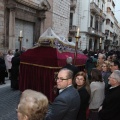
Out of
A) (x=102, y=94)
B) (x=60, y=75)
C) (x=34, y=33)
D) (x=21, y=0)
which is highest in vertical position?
(x=21, y=0)

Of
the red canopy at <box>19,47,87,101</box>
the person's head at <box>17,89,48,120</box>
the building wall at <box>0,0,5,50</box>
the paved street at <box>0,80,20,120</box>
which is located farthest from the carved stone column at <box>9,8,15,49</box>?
the person's head at <box>17,89,48,120</box>

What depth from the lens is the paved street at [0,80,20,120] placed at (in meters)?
6.12

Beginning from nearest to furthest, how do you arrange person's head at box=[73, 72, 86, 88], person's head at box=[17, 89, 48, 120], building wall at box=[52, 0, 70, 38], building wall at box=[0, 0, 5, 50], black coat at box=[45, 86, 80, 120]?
1. person's head at box=[17, 89, 48, 120]
2. black coat at box=[45, 86, 80, 120]
3. person's head at box=[73, 72, 86, 88]
4. building wall at box=[0, 0, 5, 50]
5. building wall at box=[52, 0, 70, 38]

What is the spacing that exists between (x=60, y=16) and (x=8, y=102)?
1391cm

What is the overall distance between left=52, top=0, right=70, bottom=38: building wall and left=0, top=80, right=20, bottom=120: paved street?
10292 millimetres

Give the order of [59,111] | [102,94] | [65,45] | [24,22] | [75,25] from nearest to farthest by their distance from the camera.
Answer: [59,111]
[102,94]
[65,45]
[24,22]
[75,25]

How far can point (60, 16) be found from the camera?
66.5 feet

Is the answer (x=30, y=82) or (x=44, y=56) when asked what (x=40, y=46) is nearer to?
(x=44, y=56)

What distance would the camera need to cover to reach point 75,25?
102 feet

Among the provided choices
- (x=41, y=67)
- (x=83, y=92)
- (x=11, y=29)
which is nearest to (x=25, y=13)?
(x=11, y=29)

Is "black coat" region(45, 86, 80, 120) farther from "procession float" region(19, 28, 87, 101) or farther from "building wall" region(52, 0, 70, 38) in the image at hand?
"building wall" region(52, 0, 70, 38)

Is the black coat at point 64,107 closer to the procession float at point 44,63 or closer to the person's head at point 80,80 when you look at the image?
the person's head at point 80,80

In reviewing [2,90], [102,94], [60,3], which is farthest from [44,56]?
[60,3]

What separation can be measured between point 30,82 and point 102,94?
3798mm
